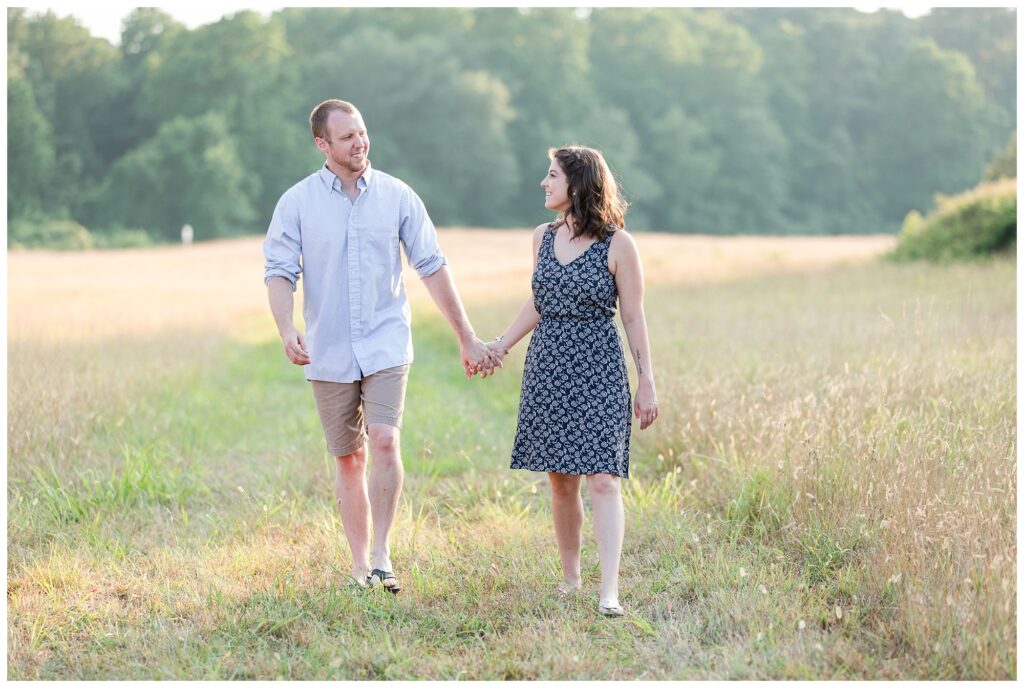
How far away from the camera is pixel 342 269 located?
4773mm

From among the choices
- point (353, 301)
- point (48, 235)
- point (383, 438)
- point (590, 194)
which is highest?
point (590, 194)

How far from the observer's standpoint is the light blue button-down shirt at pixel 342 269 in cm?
A: 476

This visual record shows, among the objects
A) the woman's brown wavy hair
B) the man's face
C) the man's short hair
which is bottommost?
the woman's brown wavy hair

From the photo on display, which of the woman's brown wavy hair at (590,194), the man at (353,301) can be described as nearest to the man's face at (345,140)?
the man at (353,301)

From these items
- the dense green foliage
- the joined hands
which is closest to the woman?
the joined hands

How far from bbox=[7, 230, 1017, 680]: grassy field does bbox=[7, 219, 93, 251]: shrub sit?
124 feet

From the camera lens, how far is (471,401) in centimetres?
967

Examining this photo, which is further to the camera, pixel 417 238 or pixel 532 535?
pixel 532 535

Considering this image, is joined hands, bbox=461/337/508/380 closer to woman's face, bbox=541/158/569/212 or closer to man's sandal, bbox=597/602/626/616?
woman's face, bbox=541/158/569/212

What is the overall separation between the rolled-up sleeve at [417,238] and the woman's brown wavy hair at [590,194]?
0.76m

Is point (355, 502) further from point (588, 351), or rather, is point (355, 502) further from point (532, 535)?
point (588, 351)

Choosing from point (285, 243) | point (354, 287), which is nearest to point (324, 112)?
point (285, 243)

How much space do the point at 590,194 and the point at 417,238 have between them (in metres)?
0.92

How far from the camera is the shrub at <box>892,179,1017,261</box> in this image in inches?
851
